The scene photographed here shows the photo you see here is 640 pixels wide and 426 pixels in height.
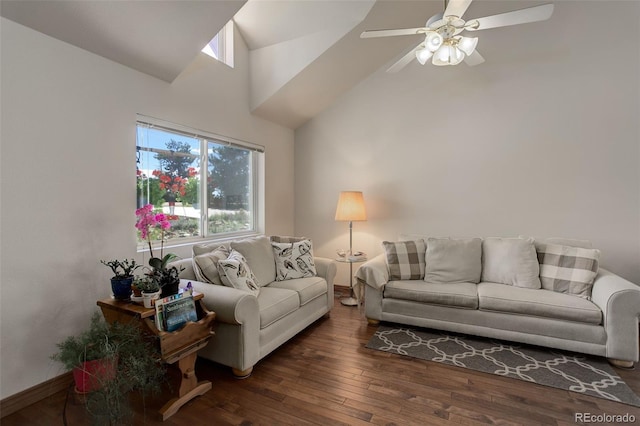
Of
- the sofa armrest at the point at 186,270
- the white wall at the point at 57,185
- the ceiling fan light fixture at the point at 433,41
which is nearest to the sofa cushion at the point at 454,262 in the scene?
the ceiling fan light fixture at the point at 433,41

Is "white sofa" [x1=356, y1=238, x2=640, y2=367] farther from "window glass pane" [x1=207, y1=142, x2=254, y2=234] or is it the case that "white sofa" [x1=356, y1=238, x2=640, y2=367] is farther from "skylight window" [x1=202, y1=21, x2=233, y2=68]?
"skylight window" [x1=202, y1=21, x2=233, y2=68]

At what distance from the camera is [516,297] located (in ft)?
8.92

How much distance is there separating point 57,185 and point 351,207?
2.80 meters

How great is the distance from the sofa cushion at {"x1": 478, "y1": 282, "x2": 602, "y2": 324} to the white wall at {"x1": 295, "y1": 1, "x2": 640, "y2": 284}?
1.00m

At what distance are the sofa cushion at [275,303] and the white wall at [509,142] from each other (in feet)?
5.96

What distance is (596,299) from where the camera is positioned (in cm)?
258

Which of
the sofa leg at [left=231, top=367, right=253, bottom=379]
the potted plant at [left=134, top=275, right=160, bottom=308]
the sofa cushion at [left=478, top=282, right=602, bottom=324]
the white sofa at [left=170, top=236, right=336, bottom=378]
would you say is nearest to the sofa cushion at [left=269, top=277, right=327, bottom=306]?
the white sofa at [left=170, top=236, right=336, bottom=378]

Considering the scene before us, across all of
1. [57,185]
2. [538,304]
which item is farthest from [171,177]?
[538,304]

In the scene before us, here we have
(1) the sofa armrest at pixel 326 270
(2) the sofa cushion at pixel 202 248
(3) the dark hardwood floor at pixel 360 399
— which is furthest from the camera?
(1) the sofa armrest at pixel 326 270

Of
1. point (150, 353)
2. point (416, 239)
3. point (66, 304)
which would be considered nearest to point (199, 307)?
point (150, 353)

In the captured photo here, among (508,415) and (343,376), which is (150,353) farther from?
(508,415)

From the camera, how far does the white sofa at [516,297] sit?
241 cm

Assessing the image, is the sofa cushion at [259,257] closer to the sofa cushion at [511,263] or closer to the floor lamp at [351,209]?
the floor lamp at [351,209]

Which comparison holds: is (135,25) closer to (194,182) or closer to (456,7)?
(194,182)
